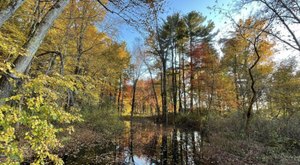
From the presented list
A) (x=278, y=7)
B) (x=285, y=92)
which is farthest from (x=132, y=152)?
(x=285, y=92)

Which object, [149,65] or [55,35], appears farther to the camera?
[149,65]

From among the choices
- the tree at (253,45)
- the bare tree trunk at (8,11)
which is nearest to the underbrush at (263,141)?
the tree at (253,45)

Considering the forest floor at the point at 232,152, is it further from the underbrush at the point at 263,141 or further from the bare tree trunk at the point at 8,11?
the bare tree trunk at the point at 8,11

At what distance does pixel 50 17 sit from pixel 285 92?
15055 mm

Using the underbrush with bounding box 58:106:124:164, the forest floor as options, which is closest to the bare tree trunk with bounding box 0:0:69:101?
the underbrush with bounding box 58:106:124:164

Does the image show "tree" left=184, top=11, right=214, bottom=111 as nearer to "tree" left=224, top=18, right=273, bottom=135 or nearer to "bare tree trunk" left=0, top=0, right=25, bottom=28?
"tree" left=224, top=18, right=273, bottom=135

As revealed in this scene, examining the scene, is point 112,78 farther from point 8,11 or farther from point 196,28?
point 8,11

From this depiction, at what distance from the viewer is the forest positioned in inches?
141

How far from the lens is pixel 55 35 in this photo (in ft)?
37.1

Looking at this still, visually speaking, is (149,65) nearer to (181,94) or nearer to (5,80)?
(181,94)

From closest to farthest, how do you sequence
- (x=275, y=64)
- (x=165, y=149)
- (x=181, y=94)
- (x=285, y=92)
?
(x=165, y=149)
(x=285, y=92)
(x=275, y=64)
(x=181, y=94)

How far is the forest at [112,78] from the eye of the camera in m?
3.57

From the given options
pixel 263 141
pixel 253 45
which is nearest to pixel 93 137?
pixel 263 141

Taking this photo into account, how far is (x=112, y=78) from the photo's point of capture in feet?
61.4
